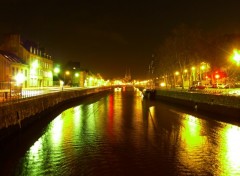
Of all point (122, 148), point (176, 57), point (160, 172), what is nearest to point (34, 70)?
point (176, 57)

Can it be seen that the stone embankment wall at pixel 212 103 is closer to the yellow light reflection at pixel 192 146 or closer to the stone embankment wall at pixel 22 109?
the yellow light reflection at pixel 192 146

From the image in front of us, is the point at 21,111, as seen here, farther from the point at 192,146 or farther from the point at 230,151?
the point at 230,151

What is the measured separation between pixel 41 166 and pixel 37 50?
328 feet

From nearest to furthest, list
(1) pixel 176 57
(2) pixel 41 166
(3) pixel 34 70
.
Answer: (2) pixel 41 166 < (1) pixel 176 57 < (3) pixel 34 70

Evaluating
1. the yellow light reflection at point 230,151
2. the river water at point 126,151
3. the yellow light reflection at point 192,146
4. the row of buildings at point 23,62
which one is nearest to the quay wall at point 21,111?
the river water at point 126,151

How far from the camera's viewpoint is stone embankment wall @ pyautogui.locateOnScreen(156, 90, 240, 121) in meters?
40.8

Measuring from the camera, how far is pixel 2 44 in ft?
334

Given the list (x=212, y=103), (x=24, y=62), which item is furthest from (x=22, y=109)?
(x=24, y=62)

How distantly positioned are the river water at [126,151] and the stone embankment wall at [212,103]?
3479 millimetres

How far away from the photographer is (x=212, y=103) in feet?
161

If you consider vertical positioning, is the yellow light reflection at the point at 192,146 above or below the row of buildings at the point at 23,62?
below

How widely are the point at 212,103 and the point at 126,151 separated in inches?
1068

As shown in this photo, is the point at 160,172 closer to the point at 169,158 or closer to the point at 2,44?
the point at 169,158

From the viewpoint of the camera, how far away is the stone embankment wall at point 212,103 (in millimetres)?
40812
